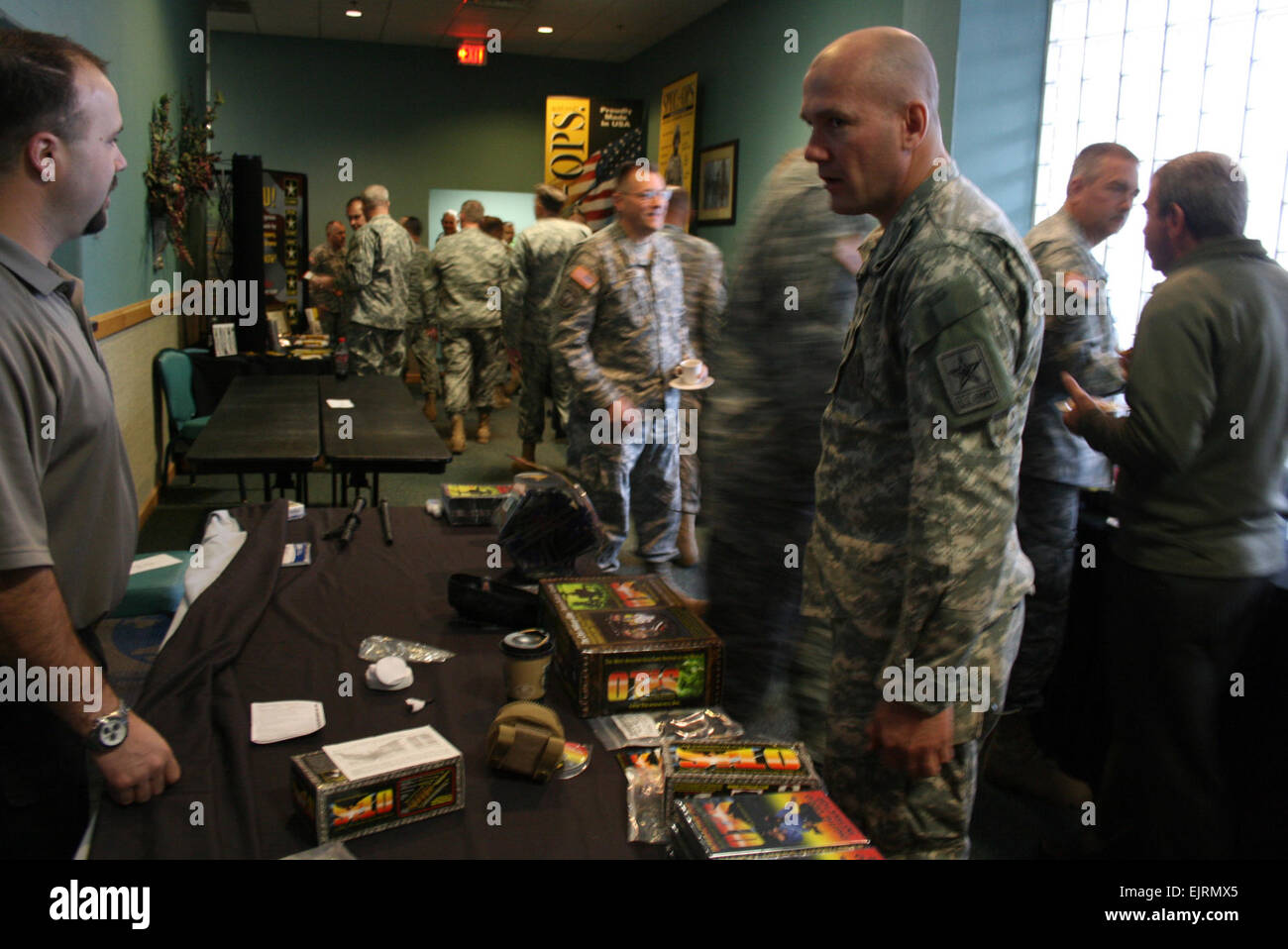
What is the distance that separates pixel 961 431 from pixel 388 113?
1081cm

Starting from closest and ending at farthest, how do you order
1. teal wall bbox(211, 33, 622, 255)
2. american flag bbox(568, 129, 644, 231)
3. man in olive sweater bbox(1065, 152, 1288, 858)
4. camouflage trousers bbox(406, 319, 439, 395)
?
1. man in olive sweater bbox(1065, 152, 1288, 858)
2. american flag bbox(568, 129, 644, 231)
3. camouflage trousers bbox(406, 319, 439, 395)
4. teal wall bbox(211, 33, 622, 255)

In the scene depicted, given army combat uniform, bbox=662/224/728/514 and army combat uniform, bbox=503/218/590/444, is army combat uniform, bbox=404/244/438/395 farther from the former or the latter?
army combat uniform, bbox=662/224/728/514

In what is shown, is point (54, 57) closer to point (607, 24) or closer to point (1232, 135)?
point (1232, 135)

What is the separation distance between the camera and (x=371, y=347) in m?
7.45

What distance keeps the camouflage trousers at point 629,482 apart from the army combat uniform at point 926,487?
2.13 metres

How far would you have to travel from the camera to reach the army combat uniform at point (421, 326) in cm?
822

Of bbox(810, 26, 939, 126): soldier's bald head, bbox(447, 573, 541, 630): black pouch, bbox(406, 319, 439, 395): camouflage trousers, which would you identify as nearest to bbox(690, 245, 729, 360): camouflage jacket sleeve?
bbox(447, 573, 541, 630): black pouch

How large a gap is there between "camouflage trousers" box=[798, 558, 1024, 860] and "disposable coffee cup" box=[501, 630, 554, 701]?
45 centimetres

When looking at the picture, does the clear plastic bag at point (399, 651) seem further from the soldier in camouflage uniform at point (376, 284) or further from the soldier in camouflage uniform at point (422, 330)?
the soldier in camouflage uniform at point (422, 330)

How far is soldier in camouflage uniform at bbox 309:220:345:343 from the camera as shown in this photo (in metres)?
8.80

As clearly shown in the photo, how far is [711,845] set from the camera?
1.06m

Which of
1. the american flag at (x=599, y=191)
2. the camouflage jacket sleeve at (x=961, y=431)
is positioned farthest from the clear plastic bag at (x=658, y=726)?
the american flag at (x=599, y=191)

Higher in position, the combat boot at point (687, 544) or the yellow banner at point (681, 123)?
the yellow banner at point (681, 123)

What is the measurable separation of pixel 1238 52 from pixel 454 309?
4.91 metres
